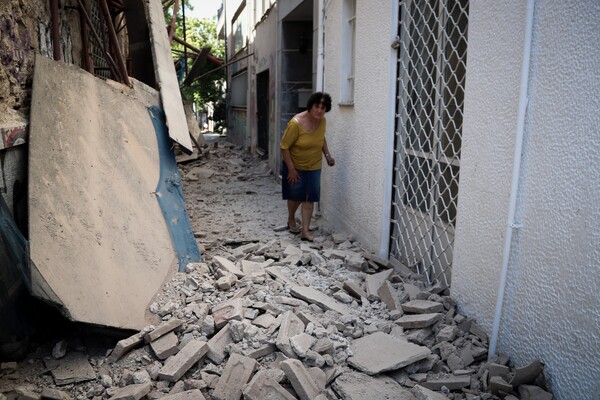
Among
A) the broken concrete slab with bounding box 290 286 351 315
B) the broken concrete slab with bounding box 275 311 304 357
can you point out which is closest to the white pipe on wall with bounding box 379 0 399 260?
the broken concrete slab with bounding box 290 286 351 315

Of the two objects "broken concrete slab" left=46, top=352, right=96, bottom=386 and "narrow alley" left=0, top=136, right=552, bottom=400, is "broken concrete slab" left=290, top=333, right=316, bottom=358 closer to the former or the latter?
"narrow alley" left=0, top=136, right=552, bottom=400

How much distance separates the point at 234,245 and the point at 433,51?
2924 mm

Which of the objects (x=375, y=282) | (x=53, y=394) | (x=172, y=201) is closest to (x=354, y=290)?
(x=375, y=282)

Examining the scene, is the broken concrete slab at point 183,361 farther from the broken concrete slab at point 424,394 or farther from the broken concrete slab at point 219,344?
the broken concrete slab at point 424,394

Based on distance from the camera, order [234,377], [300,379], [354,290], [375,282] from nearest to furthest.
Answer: [300,379] → [234,377] → [354,290] → [375,282]

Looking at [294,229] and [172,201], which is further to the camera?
[294,229]

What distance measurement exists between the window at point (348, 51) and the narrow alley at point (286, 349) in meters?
2.29

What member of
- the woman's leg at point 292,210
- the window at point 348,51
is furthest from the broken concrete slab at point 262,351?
the window at point 348,51

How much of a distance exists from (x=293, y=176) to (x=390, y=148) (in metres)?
1.55

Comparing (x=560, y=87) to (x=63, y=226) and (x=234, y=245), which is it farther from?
(x=234, y=245)

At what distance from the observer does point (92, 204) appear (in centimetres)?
358

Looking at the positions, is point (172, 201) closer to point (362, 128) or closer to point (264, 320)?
point (264, 320)

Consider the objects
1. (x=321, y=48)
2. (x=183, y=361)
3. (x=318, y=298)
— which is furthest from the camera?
(x=321, y=48)

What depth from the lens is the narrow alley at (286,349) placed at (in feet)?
8.73
